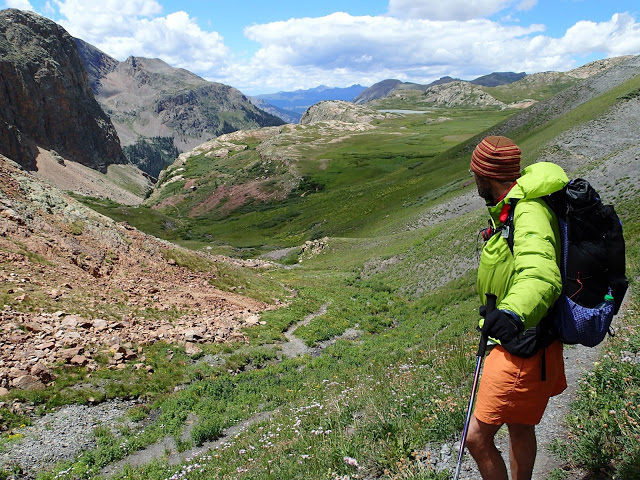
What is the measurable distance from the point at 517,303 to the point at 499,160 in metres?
1.65

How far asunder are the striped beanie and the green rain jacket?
0.19m

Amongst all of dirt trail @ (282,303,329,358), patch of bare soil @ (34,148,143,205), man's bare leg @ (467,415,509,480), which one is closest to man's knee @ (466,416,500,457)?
man's bare leg @ (467,415,509,480)

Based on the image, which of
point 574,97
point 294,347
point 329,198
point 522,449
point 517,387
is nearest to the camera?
point 517,387

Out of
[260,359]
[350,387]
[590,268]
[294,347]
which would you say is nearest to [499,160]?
[590,268]

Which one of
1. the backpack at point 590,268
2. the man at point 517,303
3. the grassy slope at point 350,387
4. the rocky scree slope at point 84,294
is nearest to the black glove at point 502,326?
the man at point 517,303

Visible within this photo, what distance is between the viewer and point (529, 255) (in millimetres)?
4055

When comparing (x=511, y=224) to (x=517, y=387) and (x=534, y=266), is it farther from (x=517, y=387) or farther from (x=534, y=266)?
(x=517, y=387)

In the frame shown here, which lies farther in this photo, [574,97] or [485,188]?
[574,97]

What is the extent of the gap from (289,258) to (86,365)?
146 feet

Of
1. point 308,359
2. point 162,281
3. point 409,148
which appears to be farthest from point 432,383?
point 409,148

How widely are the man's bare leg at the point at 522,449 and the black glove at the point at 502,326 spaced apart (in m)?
1.20

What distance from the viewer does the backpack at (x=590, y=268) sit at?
3949mm

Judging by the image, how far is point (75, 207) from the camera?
88.3ft

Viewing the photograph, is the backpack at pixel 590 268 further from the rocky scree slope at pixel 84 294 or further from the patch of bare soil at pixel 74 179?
the patch of bare soil at pixel 74 179
